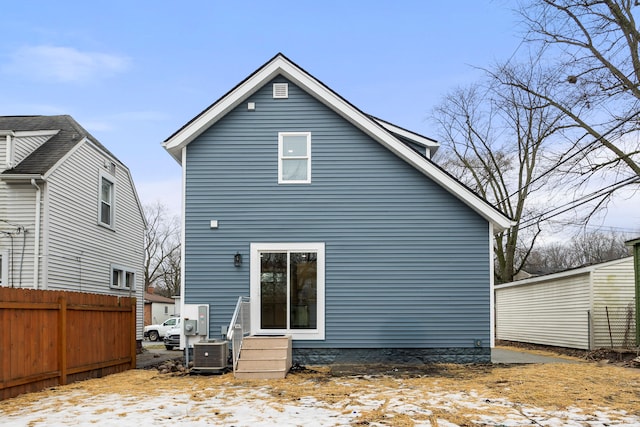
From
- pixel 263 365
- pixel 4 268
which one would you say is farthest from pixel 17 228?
pixel 263 365

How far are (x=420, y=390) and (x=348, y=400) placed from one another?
145cm

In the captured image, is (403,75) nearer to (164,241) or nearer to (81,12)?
(81,12)

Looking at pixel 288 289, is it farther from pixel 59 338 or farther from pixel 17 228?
pixel 17 228

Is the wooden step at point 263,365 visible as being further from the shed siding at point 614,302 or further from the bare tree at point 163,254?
the bare tree at point 163,254

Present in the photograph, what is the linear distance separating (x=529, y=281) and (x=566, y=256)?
140 feet

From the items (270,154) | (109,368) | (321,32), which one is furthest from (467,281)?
(109,368)

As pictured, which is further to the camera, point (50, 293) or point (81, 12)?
point (81, 12)

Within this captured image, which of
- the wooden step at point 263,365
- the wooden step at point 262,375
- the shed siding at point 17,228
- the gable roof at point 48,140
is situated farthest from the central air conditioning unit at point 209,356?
the gable roof at point 48,140

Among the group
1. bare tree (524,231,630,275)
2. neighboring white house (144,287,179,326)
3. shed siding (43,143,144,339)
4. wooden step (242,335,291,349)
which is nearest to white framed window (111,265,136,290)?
shed siding (43,143,144,339)

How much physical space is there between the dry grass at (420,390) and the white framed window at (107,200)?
22.9 ft

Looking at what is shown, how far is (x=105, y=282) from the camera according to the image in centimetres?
1873

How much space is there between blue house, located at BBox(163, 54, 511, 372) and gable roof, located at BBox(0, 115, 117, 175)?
3727 mm

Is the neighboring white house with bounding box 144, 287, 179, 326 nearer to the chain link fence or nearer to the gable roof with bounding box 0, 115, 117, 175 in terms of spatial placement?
the gable roof with bounding box 0, 115, 117, 175

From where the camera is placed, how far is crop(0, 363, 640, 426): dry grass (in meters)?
8.13
